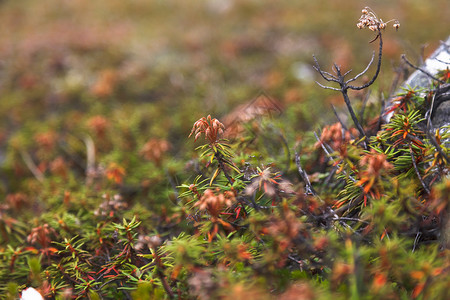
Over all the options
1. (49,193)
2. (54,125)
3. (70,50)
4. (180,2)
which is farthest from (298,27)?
(49,193)

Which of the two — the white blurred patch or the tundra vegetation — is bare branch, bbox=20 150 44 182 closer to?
the tundra vegetation

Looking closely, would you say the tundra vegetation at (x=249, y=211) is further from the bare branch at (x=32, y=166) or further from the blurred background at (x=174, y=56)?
the blurred background at (x=174, y=56)

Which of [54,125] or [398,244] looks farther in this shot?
[54,125]

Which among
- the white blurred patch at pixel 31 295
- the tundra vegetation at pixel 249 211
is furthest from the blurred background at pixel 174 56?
the white blurred patch at pixel 31 295

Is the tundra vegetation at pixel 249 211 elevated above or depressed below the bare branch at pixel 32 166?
above

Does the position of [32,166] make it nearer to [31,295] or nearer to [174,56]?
[31,295]

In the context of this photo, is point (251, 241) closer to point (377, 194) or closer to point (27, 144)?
point (377, 194)

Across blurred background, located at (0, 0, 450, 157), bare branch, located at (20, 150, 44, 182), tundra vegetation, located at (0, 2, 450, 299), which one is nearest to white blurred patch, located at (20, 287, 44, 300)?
tundra vegetation, located at (0, 2, 450, 299)

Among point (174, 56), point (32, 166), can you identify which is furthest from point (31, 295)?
point (174, 56)
